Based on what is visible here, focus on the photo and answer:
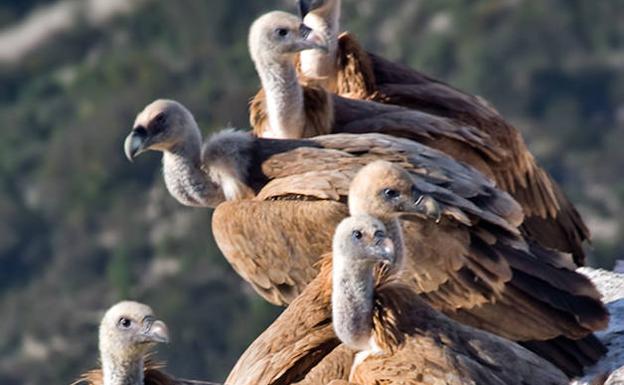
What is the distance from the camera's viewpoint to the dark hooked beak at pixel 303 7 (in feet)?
42.1

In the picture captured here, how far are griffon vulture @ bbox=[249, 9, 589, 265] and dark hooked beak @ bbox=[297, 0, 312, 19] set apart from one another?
0.04ft

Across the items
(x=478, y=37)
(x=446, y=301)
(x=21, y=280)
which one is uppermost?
(x=446, y=301)

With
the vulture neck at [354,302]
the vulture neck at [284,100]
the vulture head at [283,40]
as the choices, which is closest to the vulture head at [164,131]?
the vulture neck at [284,100]

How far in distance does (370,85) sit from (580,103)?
115 feet

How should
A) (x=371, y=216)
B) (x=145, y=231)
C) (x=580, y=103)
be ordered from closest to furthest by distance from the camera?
(x=371, y=216)
(x=145, y=231)
(x=580, y=103)

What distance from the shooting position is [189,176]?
1171cm

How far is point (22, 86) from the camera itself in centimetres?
5450

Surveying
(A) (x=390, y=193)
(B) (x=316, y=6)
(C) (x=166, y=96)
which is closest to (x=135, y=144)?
(B) (x=316, y=6)

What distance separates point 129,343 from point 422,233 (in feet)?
5.76

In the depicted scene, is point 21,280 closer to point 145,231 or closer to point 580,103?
point 145,231

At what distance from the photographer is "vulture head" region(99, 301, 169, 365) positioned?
9336mm

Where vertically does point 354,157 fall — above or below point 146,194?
above

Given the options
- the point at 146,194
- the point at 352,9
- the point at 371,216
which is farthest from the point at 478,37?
the point at 371,216

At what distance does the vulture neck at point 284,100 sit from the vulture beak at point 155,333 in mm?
2819
